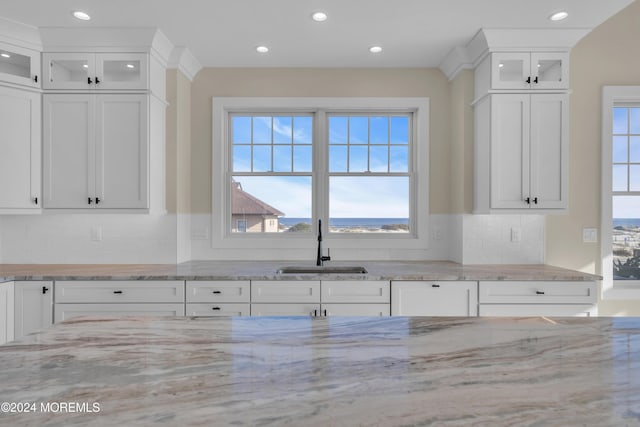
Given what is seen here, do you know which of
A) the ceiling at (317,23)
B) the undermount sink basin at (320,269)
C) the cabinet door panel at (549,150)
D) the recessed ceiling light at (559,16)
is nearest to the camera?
the ceiling at (317,23)

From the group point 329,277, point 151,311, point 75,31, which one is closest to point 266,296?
point 329,277

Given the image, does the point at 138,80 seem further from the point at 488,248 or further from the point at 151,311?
the point at 488,248

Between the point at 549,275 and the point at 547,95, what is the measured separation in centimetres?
133

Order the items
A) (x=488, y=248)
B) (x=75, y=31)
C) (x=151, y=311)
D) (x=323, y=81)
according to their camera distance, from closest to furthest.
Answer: (x=151, y=311), (x=75, y=31), (x=488, y=248), (x=323, y=81)

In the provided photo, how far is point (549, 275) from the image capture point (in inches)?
101

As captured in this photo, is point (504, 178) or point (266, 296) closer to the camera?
point (266, 296)

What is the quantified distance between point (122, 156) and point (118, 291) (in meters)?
1.00

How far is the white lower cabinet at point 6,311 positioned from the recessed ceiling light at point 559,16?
4.10 meters

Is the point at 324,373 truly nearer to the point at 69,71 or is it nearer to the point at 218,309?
the point at 218,309

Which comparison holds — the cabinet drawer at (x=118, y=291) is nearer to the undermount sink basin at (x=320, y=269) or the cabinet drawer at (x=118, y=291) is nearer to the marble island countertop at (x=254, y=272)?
the marble island countertop at (x=254, y=272)

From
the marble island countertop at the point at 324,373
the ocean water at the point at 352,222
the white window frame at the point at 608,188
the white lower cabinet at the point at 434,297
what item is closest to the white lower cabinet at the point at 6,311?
the marble island countertop at the point at 324,373

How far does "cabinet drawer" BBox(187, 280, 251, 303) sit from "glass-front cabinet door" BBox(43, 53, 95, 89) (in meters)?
1.70

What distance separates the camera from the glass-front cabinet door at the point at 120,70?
2.78m

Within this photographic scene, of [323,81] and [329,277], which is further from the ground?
[323,81]
